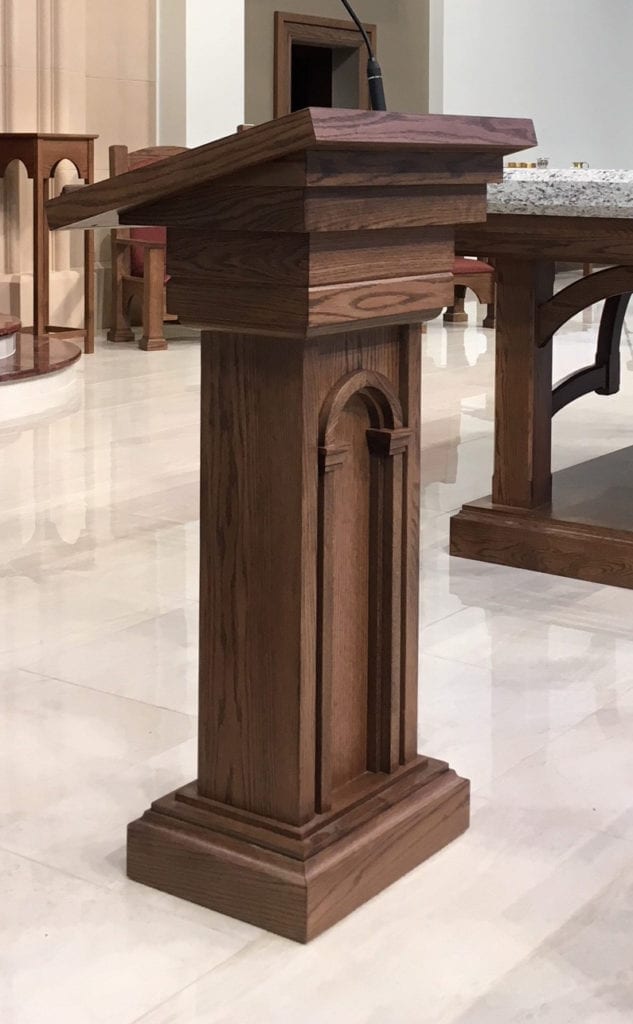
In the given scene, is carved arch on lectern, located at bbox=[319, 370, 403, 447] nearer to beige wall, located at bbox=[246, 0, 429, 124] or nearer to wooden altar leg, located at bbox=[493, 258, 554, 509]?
wooden altar leg, located at bbox=[493, 258, 554, 509]

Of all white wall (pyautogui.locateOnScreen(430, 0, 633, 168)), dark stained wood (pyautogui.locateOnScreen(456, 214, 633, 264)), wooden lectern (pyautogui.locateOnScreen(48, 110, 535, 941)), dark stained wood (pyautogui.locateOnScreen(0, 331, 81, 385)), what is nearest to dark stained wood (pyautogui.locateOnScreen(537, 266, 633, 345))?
dark stained wood (pyautogui.locateOnScreen(456, 214, 633, 264))

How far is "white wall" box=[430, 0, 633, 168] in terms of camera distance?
11383mm

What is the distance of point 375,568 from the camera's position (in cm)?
177

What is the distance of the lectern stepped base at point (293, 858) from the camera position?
5.32ft

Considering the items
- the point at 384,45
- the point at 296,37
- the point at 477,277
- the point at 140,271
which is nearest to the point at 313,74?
the point at 384,45

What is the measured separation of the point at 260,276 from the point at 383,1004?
81 cm

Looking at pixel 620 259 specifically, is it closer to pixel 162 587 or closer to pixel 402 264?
pixel 162 587

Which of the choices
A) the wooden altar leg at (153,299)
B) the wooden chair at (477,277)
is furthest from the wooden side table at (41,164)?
the wooden chair at (477,277)

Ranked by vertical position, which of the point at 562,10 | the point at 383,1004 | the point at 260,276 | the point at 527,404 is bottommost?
the point at 383,1004

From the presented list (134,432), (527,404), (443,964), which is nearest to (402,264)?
(443,964)

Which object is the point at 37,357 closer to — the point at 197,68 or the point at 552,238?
the point at 197,68

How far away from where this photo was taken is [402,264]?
5.41 ft

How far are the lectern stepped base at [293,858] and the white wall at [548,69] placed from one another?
32.7 ft

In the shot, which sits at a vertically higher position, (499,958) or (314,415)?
(314,415)
